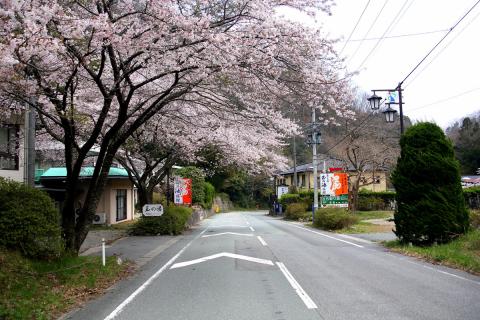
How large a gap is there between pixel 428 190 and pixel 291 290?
27.6 feet

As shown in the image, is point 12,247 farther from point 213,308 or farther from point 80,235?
point 213,308

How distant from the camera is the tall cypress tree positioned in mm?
14719

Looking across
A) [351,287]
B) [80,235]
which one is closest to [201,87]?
[80,235]

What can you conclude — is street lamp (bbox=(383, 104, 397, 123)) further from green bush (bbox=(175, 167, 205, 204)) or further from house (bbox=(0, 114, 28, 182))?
green bush (bbox=(175, 167, 205, 204))

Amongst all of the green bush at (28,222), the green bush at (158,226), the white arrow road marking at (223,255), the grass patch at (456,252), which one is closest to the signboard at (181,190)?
the green bush at (158,226)

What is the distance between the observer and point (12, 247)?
9.35 meters

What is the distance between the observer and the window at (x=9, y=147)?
18125 mm

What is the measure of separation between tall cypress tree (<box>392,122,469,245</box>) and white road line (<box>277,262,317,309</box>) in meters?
5.86

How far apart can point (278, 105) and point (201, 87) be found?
2.29m

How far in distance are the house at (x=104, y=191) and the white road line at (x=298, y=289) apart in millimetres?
16410

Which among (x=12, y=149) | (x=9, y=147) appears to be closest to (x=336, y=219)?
(x=12, y=149)

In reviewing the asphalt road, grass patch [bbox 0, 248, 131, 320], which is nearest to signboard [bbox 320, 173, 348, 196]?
the asphalt road

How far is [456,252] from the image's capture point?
12.5 meters

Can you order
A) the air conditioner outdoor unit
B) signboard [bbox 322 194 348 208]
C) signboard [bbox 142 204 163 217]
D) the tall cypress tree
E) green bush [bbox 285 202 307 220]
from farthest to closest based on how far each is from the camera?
green bush [bbox 285 202 307 220] < the air conditioner outdoor unit < signboard [bbox 322 194 348 208] < signboard [bbox 142 204 163 217] < the tall cypress tree
